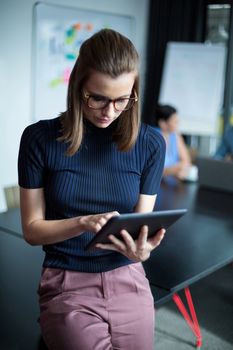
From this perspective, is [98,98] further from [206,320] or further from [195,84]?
[195,84]

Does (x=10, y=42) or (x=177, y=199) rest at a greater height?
(x=10, y=42)

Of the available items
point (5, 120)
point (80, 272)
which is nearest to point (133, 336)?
point (80, 272)

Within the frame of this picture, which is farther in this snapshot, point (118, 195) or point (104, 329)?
point (118, 195)

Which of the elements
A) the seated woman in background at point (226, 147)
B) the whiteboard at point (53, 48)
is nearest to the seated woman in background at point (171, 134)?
the seated woman in background at point (226, 147)

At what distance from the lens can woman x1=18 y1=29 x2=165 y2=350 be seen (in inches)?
46.9

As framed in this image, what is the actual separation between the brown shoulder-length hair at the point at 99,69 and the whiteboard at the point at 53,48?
3.05 meters

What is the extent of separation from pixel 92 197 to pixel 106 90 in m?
0.32

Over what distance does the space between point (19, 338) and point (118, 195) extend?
50 centimetres

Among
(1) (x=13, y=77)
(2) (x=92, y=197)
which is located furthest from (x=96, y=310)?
(1) (x=13, y=77)

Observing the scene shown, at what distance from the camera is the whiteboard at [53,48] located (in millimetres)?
4273

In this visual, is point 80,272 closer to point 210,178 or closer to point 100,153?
point 100,153

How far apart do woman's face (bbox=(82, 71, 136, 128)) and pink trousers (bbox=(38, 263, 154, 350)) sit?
0.47 metres

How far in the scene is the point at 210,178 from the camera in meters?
2.83

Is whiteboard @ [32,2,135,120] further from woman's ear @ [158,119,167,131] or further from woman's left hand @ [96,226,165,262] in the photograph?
woman's left hand @ [96,226,165,262]
